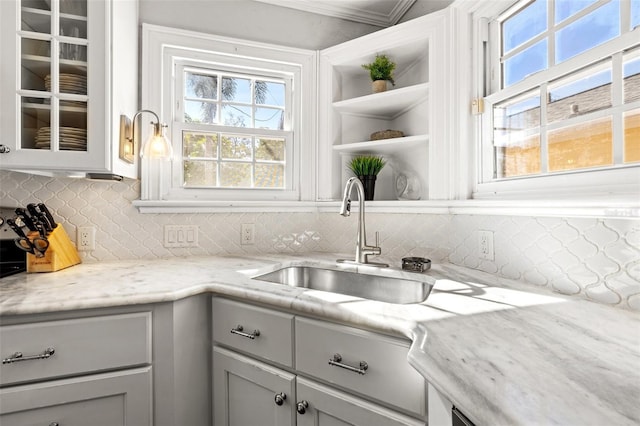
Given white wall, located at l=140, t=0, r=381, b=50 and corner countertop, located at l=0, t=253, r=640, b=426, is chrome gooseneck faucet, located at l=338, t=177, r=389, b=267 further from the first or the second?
white wall, located at l=140, t=0, r=381, b=50

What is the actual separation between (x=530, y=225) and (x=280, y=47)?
1.74 m

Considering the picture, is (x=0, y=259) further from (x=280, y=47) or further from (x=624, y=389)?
(x=624, y=389)

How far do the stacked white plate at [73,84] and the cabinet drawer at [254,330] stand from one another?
1052mm

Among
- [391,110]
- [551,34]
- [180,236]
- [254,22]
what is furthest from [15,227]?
[551,34]

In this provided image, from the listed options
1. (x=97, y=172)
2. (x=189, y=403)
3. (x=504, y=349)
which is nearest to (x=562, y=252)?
(x=504, y=349)

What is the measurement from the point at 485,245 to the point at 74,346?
160cm

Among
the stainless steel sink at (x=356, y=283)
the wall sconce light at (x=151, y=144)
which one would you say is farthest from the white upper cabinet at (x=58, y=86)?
the stainless steel sink at (x=356, y=283)

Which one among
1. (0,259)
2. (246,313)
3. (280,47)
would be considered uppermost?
(280,47)

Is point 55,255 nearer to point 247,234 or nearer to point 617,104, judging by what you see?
point 247,234

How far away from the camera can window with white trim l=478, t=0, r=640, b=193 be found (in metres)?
0.99

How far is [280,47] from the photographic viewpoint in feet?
6.98

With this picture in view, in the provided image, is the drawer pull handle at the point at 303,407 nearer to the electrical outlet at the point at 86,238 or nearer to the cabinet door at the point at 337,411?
the cabinet door at the point at 337,411

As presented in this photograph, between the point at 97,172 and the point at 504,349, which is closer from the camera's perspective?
the point at 504,349

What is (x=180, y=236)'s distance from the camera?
6.41ft
